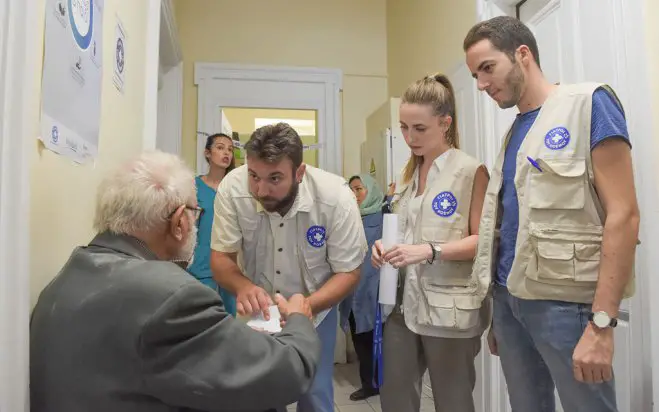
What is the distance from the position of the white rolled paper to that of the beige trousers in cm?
7

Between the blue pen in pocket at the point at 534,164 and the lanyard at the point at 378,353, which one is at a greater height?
the blue pen in pocket at the point at 534,164

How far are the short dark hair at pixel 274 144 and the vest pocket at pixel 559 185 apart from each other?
62 cm

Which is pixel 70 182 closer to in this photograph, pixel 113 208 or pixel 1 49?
pixel 113 208

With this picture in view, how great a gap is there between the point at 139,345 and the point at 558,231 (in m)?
0.80

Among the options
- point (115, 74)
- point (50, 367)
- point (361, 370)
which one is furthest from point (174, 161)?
point (361, 370)

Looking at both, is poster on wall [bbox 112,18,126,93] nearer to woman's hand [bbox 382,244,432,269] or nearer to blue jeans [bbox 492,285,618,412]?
woman's hand [bbox 382,244,432,269]

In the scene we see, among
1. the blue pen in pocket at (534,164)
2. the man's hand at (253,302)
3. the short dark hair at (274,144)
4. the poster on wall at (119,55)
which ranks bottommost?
the man's hand at (253,302)

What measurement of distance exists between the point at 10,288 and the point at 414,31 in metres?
2.94

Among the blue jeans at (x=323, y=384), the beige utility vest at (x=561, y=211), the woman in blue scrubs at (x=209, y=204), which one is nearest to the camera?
the beige utility vest at (x=561, y=211)

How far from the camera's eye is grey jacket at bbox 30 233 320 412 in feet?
2.30

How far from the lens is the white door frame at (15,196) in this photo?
0.68 m

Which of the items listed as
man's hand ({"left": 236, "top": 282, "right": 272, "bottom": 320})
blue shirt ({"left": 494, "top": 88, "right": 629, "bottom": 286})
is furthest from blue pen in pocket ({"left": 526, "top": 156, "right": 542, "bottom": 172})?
man's hand ({"left": 236, "top": 282, "right": 272, "bottom": 320})

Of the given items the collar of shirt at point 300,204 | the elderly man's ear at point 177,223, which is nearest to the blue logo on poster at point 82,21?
the elderly man's ear at point 177,223

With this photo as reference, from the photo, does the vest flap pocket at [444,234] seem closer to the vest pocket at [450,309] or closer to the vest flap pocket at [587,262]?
the vest pocket at [450,309]
